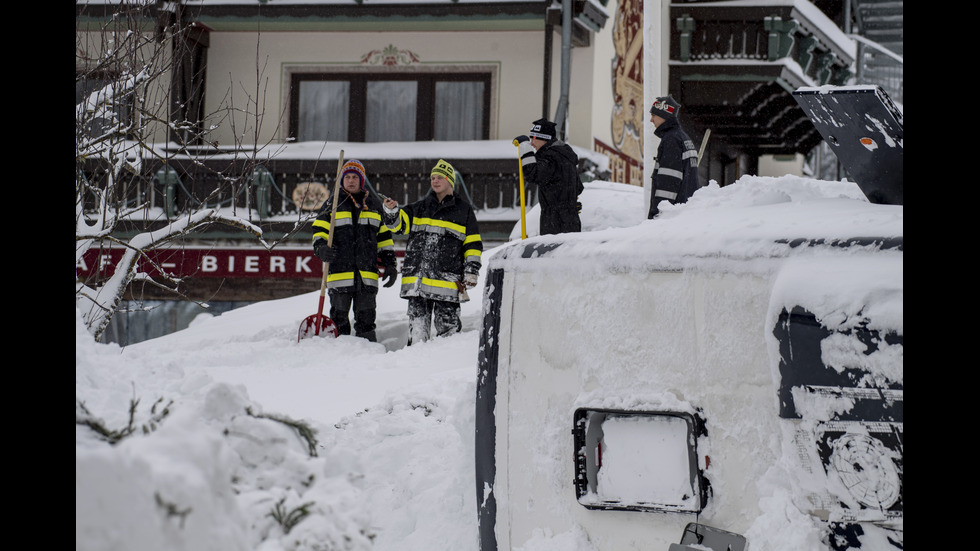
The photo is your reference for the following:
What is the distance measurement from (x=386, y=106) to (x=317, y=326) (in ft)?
25.8

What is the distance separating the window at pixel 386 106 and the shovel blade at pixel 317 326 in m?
7.43

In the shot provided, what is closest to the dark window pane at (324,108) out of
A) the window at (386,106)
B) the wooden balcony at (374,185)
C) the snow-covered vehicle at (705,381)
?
the window at (386,106)

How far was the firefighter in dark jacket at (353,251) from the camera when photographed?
821 centimetres

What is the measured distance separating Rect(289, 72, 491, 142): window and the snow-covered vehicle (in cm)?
1292

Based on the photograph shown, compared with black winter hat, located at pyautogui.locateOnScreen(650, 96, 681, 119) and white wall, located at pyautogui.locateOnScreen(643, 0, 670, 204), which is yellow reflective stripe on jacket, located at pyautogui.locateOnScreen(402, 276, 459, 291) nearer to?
white wall, located at pyautogui.locateOnScreen(643, 0, 670, 204)

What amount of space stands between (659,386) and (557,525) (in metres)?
0.43

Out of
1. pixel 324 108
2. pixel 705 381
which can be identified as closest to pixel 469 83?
pixel 324 108

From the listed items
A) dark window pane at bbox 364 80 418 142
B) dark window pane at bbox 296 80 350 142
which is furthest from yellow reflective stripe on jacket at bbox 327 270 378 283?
dark window pane at bbox 296 80 350 142

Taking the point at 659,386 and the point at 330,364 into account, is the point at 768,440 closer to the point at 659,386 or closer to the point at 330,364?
the point at 659,386

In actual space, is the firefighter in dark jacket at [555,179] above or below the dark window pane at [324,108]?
below

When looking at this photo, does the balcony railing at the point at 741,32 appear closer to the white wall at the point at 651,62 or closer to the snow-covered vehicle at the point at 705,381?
the white wall at the point at 651,62

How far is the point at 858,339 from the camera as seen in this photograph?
6.52 ft

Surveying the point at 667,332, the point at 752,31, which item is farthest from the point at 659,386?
the point at 752,31

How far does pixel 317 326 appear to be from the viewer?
330 inches
